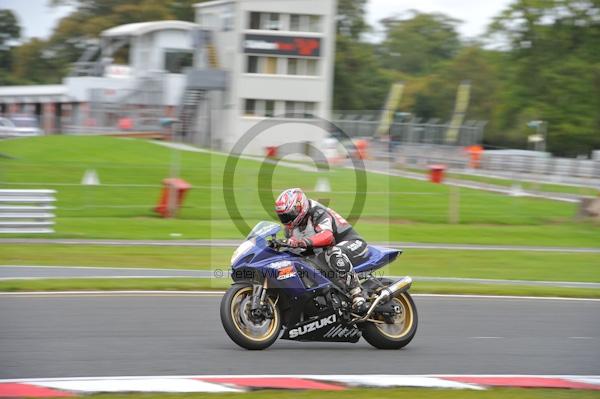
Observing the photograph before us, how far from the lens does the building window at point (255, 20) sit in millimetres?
49188

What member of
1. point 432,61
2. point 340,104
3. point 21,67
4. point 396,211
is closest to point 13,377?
point 396,211

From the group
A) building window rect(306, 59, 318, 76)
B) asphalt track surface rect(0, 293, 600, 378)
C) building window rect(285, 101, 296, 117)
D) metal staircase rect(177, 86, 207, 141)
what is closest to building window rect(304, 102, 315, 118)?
building window rect(285, 101, 296, 117)

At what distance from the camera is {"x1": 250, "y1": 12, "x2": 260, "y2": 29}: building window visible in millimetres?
49188

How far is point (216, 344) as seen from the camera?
349 inches

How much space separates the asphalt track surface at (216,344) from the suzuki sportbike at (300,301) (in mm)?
197

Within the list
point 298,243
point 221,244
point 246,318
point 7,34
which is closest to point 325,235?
point 298,243

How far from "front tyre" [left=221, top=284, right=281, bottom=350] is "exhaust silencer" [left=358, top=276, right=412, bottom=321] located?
3.27 ft

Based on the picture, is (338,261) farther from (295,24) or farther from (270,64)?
(295,24)

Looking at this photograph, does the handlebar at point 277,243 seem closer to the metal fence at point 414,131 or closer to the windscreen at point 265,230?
the windscreen at point 265,230

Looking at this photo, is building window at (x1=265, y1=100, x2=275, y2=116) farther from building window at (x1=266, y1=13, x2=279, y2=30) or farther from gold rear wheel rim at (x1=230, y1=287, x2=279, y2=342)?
gold rear wheel rim at (x1=230, y1=287, x2=279, y2=342)

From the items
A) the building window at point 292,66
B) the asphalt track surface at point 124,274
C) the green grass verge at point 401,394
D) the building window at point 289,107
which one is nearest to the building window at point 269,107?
the building window at point 289,107

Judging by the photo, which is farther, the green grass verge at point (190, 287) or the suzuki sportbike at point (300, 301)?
the green grass verge at point (190, 287)

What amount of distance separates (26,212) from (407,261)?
895 cm

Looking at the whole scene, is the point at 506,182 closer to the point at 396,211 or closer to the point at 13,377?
the point at 396,211
